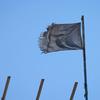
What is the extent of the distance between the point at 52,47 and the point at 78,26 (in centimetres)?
167

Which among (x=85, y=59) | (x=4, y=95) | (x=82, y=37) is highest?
(x=82, y=37)

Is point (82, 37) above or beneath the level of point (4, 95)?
above

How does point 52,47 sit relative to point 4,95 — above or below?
above

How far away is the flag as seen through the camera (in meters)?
19.4

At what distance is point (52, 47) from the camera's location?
19.4 meters

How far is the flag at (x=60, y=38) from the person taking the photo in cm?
1936

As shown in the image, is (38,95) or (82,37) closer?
(38,95)

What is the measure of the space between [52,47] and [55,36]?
582 mm

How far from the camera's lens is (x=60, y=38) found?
766 inches

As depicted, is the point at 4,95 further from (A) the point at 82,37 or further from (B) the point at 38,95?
(A) the point at 82,37

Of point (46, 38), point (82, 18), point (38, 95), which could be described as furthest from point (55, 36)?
point (38, 95)

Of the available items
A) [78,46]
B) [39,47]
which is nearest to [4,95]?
[39,47]

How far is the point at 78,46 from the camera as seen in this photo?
19.2 meters

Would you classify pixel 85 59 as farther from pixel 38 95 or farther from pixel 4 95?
pixel 4 95
